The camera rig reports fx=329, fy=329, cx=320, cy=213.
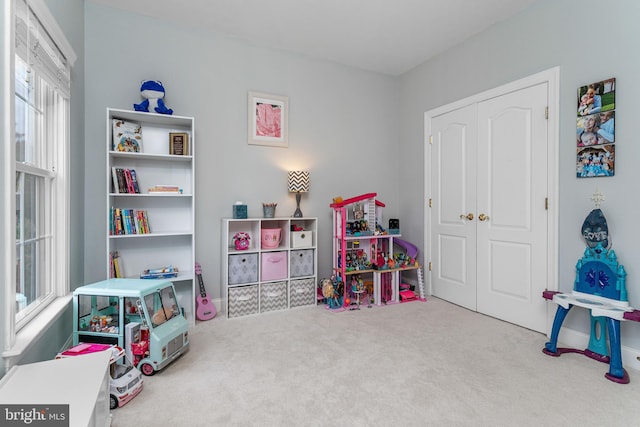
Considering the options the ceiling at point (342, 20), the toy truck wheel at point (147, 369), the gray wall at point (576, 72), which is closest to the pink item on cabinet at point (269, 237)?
the toy truck wheel at point (147, 369)

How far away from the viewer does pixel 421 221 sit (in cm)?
388

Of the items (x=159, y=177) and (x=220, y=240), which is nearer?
(x=159, y=177)

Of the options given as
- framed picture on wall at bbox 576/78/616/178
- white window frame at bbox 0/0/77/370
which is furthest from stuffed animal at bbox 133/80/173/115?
framed picture on wall at bbox 576/78/616/178

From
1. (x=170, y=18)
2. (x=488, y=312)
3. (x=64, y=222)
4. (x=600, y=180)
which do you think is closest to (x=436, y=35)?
(x=600, y=180)

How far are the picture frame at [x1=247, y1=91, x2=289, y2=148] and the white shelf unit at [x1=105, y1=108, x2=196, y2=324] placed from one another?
627 mm

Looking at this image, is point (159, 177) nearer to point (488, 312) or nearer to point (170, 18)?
point (170, 18)

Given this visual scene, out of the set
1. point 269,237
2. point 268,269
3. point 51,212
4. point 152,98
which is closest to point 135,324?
point 51,212

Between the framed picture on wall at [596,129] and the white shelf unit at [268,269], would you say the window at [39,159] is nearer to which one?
the white shelf unit at [268,269]

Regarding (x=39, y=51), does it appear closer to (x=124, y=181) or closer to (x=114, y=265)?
(x=124, y=181)

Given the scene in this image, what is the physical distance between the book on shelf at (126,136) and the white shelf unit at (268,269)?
986 mm

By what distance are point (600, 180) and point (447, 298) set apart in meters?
1.80

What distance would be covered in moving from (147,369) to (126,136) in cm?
185

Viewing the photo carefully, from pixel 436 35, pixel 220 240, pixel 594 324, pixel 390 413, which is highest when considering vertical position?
pixel 436 35

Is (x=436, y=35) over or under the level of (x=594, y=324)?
over
